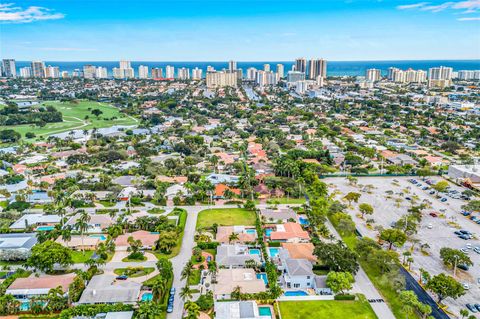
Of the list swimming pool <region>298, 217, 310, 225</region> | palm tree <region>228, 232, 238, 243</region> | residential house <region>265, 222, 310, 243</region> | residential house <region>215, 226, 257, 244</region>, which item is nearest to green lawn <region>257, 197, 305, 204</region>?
swimming pool <region>298, 217, 310, 225</region>

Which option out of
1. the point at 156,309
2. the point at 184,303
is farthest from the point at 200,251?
the point at 156,309

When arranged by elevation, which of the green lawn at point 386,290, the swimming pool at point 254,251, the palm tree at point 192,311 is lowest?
the green lawn at point 386,290

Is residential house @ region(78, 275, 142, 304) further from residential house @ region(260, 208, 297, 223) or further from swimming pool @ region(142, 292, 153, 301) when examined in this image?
residential house @ region(260, 208, 297, 223)

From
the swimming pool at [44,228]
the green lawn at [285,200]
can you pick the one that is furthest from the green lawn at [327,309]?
the swimming pool at [44,228]

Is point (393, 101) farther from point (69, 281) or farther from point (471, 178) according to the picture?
point (69, 281)

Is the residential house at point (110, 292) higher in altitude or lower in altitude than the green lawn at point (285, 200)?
higher

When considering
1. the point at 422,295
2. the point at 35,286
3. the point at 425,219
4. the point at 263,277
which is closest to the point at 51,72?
the point at 35,286

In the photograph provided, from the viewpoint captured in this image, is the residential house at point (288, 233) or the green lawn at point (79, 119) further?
the green lawn at point (79, 119)

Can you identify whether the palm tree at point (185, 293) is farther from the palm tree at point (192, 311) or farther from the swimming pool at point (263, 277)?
the swimming pool at point (263, 277)

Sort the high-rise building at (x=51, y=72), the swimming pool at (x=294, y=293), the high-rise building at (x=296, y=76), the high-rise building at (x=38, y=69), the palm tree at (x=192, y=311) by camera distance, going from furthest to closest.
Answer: the high-rise building at (x=51, y=72) < the high-rise building at (x=38, y=69) < the high-rise building at (x=296, y=76) < the swimming pool at (x=294, y=293) < the palm tree at (x=192, y=311)
